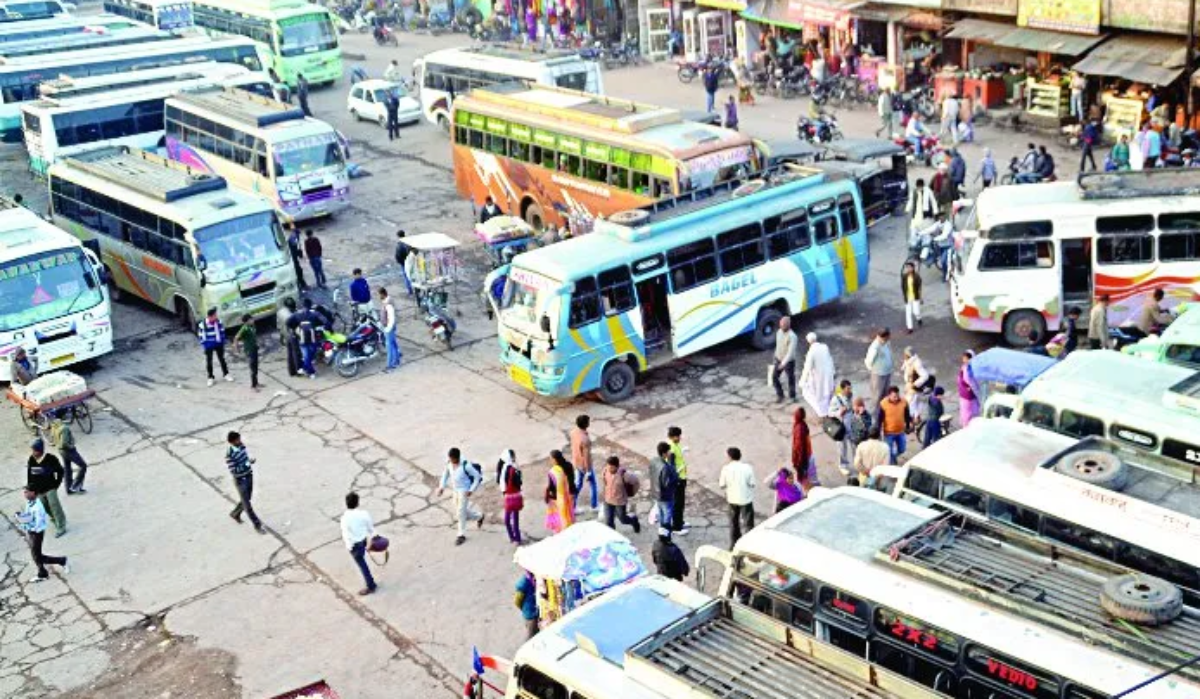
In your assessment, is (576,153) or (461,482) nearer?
(461,482)

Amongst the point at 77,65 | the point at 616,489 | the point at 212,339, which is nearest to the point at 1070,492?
the point at 616,489

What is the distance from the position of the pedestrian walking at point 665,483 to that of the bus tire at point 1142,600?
639cm

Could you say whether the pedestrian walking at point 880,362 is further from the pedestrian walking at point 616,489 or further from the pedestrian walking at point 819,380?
the pedestrian walking at point 616,489

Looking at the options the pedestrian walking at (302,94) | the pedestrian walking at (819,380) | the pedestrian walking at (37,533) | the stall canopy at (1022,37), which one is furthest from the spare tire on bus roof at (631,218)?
the pedestrian walking at (302,94)

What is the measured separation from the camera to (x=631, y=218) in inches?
852

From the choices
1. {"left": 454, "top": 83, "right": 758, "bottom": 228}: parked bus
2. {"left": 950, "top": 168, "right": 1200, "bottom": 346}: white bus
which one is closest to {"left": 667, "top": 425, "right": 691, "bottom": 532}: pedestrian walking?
{"left": 950, "top": 168, "right": 1200, "bottom": 346}: white bus

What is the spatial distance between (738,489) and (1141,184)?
29.9ft

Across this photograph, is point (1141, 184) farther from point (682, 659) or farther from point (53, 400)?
point (53, 400)

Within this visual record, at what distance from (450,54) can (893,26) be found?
11818mm

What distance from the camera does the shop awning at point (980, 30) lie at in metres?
34.1

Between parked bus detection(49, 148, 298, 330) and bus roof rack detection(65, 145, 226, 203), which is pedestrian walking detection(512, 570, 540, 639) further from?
bus roof rack detection(65, 145, 226, 203)

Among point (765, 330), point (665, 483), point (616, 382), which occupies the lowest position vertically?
point (616, 382)

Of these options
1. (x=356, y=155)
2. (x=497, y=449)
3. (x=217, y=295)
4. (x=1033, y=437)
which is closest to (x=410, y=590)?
(x=497, y=449)

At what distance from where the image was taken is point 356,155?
38.9 meters
